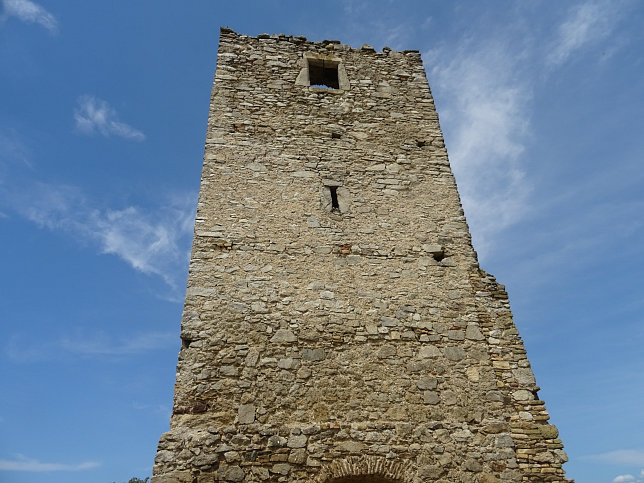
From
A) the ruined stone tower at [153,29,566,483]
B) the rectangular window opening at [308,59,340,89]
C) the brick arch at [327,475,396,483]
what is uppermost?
the rectangular window opening at [308,59,340,89]

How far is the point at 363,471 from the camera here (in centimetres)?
406

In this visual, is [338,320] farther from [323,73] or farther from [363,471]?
[323,73]

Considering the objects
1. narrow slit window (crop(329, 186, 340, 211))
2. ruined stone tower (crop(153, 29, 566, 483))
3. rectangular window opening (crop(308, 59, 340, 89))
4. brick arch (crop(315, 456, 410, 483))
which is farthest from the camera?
rectangular window opening (crop(308, 59, 340, 89))

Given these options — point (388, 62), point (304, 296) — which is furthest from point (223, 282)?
point (388, 62)

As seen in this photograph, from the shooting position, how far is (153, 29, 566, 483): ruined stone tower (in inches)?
164

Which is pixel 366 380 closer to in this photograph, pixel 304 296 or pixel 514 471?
pixel 304 296

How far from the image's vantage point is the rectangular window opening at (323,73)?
7.94 metres

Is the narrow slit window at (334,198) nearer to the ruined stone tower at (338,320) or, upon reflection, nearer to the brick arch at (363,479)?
the ruined stone tower at (338,320)

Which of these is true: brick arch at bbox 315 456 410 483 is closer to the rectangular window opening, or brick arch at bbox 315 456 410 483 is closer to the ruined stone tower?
the ruined stone tower

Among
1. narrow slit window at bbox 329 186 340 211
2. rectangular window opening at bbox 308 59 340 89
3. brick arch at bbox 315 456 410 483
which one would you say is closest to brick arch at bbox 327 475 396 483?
brick arch at bbox 315 456 410 483

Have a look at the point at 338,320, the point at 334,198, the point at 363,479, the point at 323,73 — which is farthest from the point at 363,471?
the point at 323,73

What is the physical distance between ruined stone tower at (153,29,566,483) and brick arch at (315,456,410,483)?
14mm

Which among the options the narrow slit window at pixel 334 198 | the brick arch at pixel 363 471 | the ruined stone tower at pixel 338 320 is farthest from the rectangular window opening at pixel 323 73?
the brick arch at pixel 363 471

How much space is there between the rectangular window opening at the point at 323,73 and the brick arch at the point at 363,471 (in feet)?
20.7
